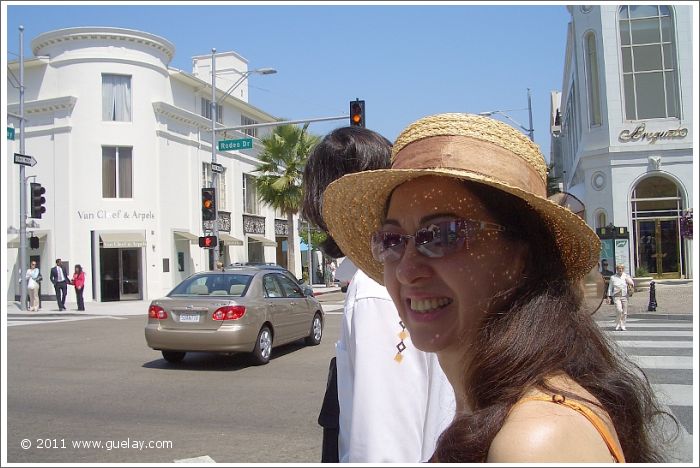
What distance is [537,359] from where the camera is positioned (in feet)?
4.07

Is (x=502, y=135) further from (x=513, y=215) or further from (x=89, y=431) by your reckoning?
(x=89, y=431)

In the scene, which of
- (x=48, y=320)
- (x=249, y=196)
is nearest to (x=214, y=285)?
(x=48, y=320)

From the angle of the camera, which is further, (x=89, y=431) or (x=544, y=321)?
(x=89, y=431)

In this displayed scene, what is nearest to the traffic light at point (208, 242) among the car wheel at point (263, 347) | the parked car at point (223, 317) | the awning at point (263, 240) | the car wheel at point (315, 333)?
the car wheel at point (315, 333)

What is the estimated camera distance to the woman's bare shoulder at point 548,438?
1.02 metres

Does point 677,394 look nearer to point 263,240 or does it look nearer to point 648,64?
point 648,64

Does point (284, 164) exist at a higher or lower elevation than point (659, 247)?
higher

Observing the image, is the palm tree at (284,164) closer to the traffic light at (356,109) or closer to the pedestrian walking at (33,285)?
the pedestrian walking at (33,285)

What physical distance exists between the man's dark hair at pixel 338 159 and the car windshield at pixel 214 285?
723 cm

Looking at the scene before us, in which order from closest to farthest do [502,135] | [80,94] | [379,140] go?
[502,135] → [379,140] → [80,94]

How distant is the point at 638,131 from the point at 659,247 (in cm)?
450

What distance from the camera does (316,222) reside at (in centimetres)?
265

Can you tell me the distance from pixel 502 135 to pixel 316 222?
4.38ft

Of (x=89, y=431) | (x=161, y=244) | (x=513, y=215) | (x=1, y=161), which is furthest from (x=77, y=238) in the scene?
(x=513, y=215)
